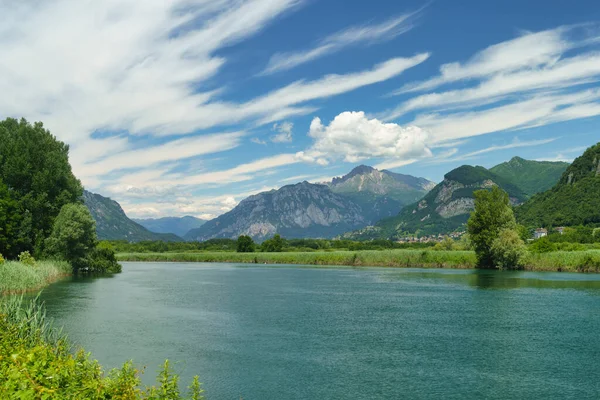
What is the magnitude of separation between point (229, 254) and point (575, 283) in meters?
112

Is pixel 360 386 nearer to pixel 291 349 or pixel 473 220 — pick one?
pixel 291 349

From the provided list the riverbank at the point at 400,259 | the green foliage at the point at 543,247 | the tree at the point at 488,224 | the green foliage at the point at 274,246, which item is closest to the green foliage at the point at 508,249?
the riverbank at the point at 400,259

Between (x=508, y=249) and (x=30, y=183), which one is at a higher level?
(x=30, y=183)

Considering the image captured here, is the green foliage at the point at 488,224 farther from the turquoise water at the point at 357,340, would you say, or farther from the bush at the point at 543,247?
the turquoise water at the point at 357,340

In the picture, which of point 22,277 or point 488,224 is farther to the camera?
point 488,224

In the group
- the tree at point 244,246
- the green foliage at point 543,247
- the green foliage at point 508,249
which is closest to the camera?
the green foliage at point 508,249

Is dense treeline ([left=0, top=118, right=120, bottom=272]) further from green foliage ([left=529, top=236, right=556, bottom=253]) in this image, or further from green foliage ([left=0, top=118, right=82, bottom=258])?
green foliage ([left=529, top=236, right=556, bottom=253])

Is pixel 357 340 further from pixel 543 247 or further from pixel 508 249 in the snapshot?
pixel 543 247

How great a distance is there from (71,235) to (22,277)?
86.2 ft

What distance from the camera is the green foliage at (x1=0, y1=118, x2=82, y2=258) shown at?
67750 millimetres

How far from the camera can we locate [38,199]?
234 feet

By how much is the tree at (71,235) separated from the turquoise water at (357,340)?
17.4 metres

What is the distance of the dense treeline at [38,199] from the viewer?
6838 centimetres

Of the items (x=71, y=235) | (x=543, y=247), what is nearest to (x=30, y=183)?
(x=71, y=235)
